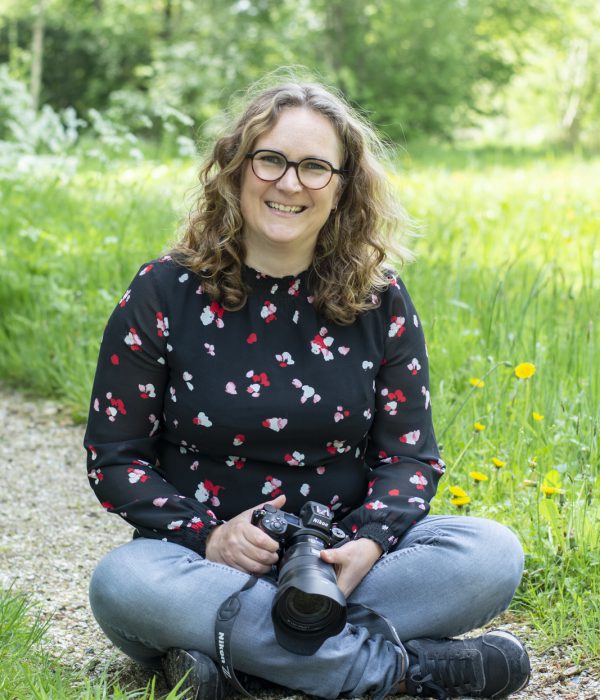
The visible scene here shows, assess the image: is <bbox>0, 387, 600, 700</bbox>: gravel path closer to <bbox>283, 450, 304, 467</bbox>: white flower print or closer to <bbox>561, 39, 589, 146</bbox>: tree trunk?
<bbox>283, 450, 304, 467</bbox>: white flower print

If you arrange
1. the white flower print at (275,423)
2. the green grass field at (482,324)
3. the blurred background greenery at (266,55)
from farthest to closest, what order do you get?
the blurred background greenery at (266,55) < the green grass field at (482,324) < the white flower print at (275,423)

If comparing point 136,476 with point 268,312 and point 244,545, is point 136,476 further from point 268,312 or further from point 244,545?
point 268,312

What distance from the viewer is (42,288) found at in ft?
15.3

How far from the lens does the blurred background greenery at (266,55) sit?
15.6 m

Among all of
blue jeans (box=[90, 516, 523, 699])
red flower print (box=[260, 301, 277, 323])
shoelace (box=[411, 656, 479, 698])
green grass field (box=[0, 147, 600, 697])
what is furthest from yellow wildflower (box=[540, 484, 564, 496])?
red flower print (box=[260, 301, 277, 323])

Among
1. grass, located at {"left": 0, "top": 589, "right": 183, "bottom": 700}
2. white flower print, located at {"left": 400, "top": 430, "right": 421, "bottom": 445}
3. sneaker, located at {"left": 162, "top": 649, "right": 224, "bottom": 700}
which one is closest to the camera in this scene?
grass, located at {"left": 0, "top": 589, "right": 183, "bottom": 700}

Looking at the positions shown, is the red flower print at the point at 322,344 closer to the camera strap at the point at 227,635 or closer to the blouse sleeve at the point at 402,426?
the blouse sleeve at the point at 402,426

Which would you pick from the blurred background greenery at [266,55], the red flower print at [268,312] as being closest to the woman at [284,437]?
the red flower print at [268,312]

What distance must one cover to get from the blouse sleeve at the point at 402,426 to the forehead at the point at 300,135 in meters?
0.36

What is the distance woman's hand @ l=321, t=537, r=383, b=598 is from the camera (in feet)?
6.89

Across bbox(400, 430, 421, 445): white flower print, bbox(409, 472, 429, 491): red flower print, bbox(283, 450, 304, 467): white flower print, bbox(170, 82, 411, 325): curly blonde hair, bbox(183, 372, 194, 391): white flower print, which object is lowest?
bbox(409, 472, 429, 491): red flower print

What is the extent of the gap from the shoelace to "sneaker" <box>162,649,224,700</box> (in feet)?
1.31

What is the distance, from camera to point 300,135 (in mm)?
2230

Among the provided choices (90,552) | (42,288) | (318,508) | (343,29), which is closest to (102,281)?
(42,288)
